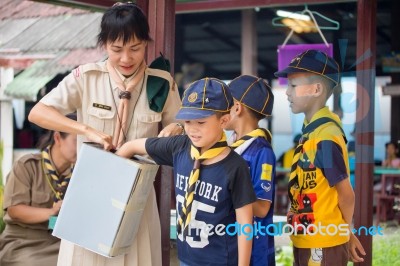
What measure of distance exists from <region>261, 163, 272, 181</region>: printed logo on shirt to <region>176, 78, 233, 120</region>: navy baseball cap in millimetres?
312

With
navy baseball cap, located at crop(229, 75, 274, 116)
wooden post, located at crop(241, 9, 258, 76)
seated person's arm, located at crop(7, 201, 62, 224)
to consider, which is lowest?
seated person's arm, located at crop(7, 201, 62, 224)

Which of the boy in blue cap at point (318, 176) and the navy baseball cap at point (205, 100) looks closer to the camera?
the navy baseball cap at point (205, 100)

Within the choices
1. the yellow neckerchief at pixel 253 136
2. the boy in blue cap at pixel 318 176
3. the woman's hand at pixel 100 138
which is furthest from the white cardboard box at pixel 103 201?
the boy in blue cap at pixel 318 176

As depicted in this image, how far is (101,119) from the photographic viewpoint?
8.86ft

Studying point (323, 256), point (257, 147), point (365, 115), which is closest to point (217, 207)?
point (257, 147)

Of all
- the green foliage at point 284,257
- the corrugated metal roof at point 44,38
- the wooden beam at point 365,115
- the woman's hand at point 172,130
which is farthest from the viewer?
the corrugated metal roof at point 44,38

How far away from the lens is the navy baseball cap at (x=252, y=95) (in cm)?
277

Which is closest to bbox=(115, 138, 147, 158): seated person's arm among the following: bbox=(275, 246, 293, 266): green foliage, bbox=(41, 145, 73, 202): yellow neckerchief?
bbox=(41, 145, 73, 202): yellow neckerchief

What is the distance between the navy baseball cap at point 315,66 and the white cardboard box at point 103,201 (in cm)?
82

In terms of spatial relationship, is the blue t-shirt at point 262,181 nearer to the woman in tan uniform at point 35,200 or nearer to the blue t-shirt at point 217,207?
the blue t-shirt at point 217,207

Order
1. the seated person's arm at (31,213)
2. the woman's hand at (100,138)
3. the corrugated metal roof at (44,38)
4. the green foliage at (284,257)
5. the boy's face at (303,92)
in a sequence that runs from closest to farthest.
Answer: the woman's hand at (100,138), the boy's face at (303,92), the seated person's arm at (31,213), the green foliage at (284,257), the corrugated metal roof at (44,38)

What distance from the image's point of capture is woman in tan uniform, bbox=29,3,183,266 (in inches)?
103

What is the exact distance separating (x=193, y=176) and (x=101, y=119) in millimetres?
526

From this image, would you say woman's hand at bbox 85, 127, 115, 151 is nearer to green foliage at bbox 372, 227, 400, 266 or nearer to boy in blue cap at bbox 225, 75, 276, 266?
boy in blue cap at bbox 225, 75, 276, 266
